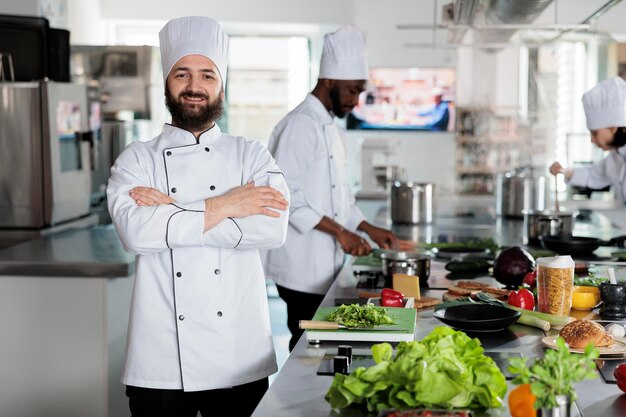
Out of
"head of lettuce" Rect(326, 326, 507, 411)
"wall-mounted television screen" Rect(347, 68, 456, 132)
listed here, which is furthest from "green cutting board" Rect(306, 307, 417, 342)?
"wall-mounted television screen" Rect(347, 68, 456, 132)

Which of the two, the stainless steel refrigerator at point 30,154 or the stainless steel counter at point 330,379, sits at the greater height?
the stainless steel refrigerator at point 30,154

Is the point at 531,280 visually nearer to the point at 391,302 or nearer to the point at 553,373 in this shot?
the point at 391,302

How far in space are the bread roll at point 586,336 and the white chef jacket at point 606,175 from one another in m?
3.42

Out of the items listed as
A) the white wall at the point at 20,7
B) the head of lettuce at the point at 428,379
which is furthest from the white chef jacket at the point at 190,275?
the white wall at the point at 20,7

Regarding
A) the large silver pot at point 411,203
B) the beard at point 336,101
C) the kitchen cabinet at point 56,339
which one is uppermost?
the beard at point 336,101

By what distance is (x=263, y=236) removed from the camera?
2451mm

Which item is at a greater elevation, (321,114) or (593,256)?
(321,114)

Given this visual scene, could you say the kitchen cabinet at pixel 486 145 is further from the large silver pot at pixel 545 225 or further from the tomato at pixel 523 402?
the tomato at pixel 523 402

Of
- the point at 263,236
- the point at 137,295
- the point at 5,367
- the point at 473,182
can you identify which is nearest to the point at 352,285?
the point at 263,236

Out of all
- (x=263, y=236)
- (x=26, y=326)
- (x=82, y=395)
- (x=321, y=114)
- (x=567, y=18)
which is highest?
(x=567, y=18)

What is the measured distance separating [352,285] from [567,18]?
620cm

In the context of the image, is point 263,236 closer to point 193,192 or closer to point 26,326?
point 193,192

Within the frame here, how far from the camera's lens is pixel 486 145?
8.70 metres

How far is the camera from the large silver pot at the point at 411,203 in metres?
5.13
